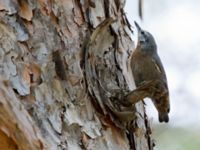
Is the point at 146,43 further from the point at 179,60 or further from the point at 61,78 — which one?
the point at 179,60

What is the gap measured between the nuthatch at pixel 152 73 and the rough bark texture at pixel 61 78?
0.11ft

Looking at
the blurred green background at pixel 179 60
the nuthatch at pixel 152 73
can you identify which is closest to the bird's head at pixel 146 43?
the nuthatch at pixel 152 73

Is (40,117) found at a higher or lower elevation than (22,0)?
lower

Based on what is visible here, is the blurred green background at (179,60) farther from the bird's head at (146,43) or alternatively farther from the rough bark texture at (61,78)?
the rough bark texture at (61,78)

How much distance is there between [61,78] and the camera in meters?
1.08

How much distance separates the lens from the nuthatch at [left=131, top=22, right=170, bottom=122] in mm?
1149

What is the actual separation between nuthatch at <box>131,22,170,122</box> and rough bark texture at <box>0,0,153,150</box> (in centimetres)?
3

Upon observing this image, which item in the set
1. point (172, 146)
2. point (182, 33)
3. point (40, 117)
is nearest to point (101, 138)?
point (40, 117)

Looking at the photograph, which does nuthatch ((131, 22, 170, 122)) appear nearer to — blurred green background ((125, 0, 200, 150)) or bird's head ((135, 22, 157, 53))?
bird's head ((135, 22, 157, 53))

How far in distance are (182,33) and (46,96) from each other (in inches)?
51.0

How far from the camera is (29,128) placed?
0.96 metres

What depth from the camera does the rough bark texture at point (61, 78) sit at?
0.97 m

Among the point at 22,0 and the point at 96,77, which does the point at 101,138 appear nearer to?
the point at 96,77

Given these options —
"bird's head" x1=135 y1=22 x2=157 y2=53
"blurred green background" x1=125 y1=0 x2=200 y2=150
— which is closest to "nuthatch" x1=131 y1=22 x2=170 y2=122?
"bird's head" x1=135 y1=22 x2=157 y2=53
